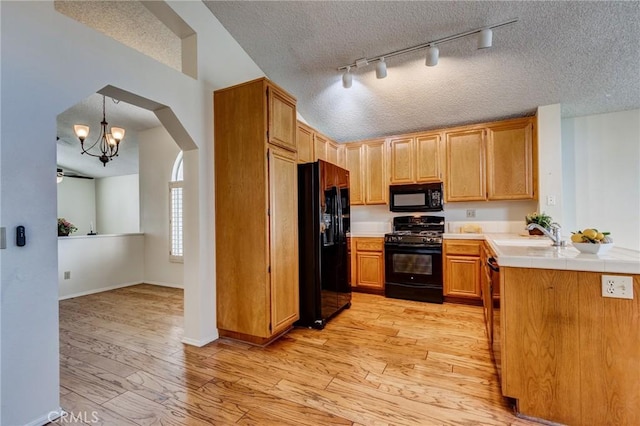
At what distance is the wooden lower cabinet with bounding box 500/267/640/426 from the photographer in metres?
1.43

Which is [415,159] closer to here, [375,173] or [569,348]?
[375,173]

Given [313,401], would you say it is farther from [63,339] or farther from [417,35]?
[417,35]

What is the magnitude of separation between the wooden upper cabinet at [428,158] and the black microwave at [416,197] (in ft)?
0.39

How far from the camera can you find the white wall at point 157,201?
16.5 feet

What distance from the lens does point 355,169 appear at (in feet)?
15.2

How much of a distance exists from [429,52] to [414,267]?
2616 mm

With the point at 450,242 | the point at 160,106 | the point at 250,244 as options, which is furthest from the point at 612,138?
the point at 160,106

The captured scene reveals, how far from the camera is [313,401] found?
5.78 feet

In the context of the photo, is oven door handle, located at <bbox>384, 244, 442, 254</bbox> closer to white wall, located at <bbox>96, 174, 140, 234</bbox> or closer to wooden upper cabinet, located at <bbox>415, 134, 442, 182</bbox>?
wooden upper cabinet, located at <bbox>415, 134, 442, 182</bbox>

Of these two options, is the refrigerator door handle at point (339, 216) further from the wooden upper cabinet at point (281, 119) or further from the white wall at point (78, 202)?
the white wall at point (78, 202)

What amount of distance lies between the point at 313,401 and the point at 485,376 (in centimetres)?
128

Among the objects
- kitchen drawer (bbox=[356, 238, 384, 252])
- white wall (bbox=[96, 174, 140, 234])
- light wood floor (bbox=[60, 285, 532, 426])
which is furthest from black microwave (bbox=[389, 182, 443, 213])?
white wall (bbox=[96, 174, 140, 234])

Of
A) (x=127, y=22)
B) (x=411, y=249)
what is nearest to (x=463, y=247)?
(x=411, y=249)

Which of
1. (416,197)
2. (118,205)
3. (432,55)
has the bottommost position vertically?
(416,197)
